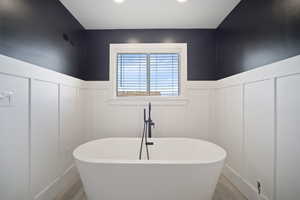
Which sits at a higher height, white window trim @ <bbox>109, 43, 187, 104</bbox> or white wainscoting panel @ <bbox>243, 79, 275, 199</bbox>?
white window trim @ <bbox>109, 43, 187, 104</bbox>

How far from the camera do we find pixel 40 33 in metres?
1.60

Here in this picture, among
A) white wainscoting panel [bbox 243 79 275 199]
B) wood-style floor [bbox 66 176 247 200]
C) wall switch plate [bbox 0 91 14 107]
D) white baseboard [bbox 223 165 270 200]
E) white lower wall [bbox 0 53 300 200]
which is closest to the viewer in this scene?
wall switch plate [bbox 0 91 14 107]

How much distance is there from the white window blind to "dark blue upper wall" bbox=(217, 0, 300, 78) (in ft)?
2.79

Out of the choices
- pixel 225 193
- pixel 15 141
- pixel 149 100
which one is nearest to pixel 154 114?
pixel 149 100

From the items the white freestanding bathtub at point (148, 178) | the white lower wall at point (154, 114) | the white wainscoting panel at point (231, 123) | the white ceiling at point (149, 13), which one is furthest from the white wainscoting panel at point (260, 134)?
the white ceiling at point (149, 13)

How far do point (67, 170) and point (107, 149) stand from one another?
575 millimetres

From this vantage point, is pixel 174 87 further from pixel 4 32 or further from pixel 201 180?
pixel 4 32

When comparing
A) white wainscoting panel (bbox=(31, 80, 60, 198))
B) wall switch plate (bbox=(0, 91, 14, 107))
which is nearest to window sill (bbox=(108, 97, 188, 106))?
white wainscoting panel (bbox=(31, 80, 60, 198))

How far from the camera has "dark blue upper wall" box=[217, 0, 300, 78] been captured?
50.4 inches

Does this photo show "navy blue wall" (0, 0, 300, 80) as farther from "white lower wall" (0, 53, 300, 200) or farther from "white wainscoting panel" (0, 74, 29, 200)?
"white wainscoting panel" (0, 74, 29, 200)

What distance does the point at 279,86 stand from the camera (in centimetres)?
136

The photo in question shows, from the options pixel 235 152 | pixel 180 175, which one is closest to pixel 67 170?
pixel 180 175

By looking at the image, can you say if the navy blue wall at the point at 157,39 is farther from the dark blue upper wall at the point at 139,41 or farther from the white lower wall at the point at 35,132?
the white lower wall at the point at 35,132

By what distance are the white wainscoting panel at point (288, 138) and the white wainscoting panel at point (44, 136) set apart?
7.38 feet
